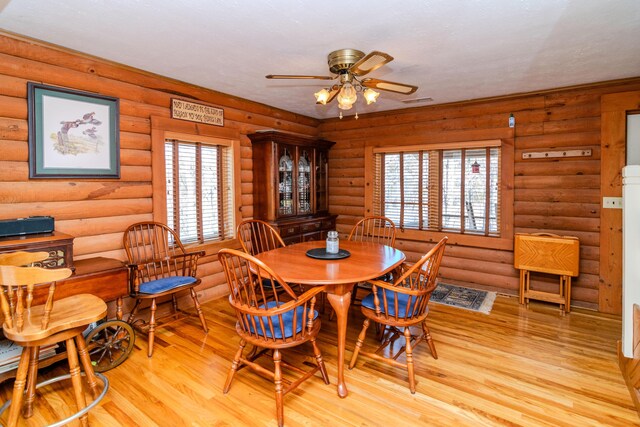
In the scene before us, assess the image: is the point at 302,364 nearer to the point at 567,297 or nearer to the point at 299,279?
the point at 299,279

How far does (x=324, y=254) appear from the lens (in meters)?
2.90

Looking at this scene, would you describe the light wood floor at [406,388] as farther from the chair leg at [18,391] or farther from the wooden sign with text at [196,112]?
the wooden sign with text at [196,112]

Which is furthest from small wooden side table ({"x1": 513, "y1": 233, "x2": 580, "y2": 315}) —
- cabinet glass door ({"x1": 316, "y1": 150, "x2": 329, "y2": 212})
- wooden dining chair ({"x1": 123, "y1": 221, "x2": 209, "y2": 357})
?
wooden dining chair ({"x1": 123, "y1": 221, "x2": 209, "y2": 357})

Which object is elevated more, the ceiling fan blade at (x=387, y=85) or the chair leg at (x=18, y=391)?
the ceiling fan blade at (x=387, y=85)

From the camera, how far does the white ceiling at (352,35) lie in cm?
214

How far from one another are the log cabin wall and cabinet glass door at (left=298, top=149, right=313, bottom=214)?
4.39ft

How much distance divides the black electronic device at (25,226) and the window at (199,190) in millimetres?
1269

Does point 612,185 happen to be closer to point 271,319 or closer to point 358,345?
point 358,345

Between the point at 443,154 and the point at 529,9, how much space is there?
2550mm

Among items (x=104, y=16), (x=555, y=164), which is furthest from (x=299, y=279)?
(x=555, y=164)

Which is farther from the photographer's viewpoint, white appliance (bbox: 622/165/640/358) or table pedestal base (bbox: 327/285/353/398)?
table pedestal base (bbox: 327/285/353/398)

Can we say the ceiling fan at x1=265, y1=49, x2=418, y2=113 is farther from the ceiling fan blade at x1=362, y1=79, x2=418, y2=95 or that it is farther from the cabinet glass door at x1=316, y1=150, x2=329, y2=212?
the cabinet glass door at x1=316, y1=150, x2=329, y2=212

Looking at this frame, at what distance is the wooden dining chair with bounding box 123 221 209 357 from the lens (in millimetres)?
2889

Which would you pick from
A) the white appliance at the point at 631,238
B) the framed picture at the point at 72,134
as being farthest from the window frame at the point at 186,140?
the white appliance at the point at 631,238
